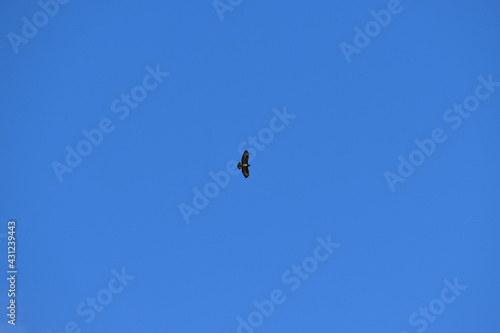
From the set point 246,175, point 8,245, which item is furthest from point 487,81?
point 8,245

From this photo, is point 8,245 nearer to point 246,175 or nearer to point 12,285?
point 12,285

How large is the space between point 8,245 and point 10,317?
0.68m

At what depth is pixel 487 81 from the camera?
219 inches

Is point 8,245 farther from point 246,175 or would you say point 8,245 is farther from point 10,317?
A: point 246,175

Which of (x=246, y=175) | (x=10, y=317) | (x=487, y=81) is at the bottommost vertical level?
(x=487, y=81)

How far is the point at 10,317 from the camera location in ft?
17.8

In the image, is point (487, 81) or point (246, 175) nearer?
point (246, 175)

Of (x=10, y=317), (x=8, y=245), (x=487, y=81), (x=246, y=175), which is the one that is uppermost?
(x=8, y=245)

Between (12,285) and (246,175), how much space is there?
8.15ft

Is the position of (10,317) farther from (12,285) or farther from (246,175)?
(246,175)

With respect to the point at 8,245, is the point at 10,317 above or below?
below

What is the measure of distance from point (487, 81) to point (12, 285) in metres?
4.98

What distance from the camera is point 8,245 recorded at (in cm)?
545

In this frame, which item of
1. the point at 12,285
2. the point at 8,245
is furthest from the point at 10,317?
the point at 8,245
